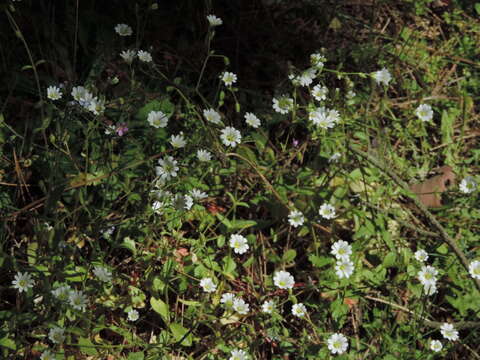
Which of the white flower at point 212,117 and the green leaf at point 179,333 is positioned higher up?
the white flower at point 212,117

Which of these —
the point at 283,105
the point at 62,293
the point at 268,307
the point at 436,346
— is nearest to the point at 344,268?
the point at 268,307

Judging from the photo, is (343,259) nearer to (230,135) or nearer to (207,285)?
(207,285)

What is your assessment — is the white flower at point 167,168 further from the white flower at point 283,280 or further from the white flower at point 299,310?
the white flower at point 299,310

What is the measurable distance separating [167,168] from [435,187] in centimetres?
151

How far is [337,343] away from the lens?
2111 millimetres

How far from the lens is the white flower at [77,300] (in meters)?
1.81

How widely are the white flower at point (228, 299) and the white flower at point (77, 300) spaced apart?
1.73 feet

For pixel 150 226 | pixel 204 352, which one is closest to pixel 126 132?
pixel 150 226

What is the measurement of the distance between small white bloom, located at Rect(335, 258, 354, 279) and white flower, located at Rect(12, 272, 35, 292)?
120cm

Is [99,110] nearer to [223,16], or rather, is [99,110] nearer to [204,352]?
[204,352]

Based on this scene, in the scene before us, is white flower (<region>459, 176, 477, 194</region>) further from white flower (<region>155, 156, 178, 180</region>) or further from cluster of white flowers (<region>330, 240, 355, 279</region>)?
white flower (<region>155, 156, 178, 180</region>)

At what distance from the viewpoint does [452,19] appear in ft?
11.8

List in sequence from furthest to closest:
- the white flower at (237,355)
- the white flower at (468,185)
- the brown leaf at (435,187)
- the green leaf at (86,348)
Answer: the brown leaf at (435,187) < the white flower at (468,185) < the white flower at (237,355) < the green leaf at (86,348)

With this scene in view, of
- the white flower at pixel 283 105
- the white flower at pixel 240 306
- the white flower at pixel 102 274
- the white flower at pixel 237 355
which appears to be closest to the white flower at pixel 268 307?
the white flower at pixel 240 306
